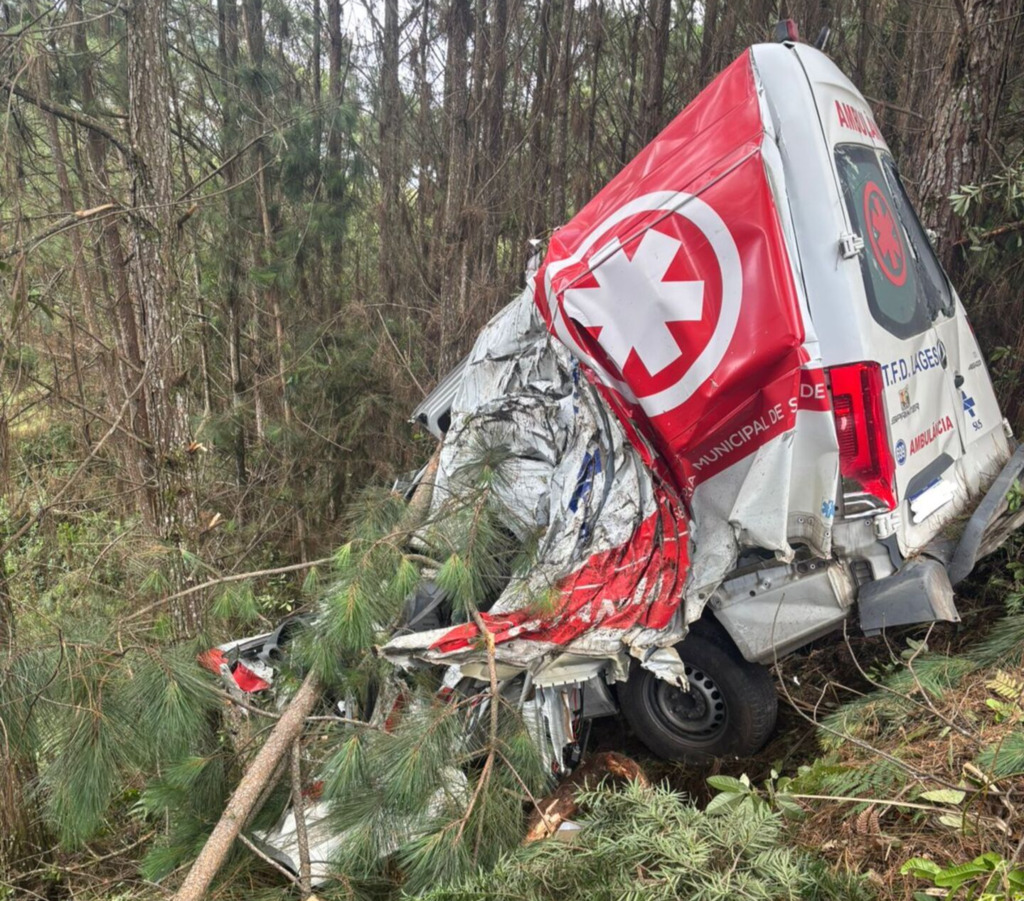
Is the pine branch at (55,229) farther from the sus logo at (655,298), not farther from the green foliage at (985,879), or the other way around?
the green foliage at (985,879)

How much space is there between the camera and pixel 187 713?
2615 mm

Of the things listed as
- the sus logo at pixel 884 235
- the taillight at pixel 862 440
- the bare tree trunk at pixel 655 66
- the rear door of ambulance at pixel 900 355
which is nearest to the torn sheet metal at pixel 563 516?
the taillight at pixel 862 440

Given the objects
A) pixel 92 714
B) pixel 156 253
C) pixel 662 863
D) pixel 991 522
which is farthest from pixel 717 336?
pixel 156 253

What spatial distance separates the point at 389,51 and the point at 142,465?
22.8 feet

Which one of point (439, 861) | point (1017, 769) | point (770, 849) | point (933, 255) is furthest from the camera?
point (933, 255)

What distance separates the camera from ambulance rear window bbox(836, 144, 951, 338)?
3.06 m

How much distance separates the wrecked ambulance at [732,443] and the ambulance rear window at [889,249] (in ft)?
0.06

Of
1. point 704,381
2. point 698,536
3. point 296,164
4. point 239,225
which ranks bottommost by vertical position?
point 698,536

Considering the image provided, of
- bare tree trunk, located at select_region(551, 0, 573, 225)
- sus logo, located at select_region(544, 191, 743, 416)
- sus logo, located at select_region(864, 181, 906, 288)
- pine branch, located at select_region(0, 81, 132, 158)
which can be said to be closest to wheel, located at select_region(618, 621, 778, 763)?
sus logo, located at select_region(544, 191, 743, 416)

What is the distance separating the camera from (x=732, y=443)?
3020 millimetres

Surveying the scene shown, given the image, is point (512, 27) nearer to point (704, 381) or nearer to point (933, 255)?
point (933, 255)

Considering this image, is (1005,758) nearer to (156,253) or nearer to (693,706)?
(693,706)

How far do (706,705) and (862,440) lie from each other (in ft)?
4.35

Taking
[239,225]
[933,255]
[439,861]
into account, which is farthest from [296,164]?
[439,861]
